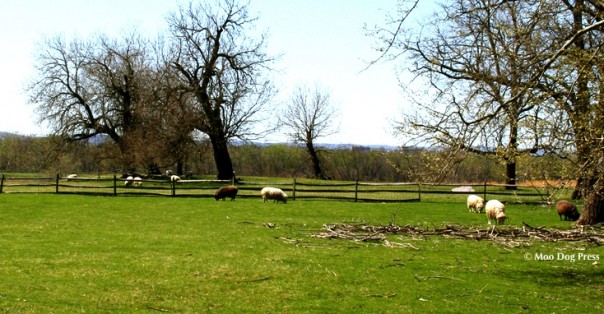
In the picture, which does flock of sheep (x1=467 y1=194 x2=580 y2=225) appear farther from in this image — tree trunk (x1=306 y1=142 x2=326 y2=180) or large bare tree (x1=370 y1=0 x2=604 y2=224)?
tree trunk (x1=306 y1=142 x2=326 y2=180)

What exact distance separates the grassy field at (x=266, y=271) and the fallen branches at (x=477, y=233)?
41cm

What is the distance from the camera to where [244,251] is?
1294 cm

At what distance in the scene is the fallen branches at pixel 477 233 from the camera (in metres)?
15.0

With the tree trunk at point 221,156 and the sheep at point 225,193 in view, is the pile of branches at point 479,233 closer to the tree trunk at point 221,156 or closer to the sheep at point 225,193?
the sheep at point 225,193

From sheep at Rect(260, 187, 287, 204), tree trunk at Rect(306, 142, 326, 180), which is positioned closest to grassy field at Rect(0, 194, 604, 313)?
sheep at Rect(260, 187, 287, 204)

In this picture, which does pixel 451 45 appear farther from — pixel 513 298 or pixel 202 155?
pixel 202 155

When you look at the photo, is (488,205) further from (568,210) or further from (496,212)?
(568,210)

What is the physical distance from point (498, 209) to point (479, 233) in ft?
13.9

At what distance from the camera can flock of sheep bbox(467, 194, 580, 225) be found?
64.3 feet

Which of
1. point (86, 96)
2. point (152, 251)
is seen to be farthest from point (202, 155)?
point (152, 251)

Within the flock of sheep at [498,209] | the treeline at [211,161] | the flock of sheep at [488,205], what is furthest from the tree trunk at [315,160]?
the flock of sheep at [498,209]

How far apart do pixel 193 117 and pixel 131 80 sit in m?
9.21

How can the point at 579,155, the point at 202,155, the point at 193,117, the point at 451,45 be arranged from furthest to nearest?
the point at 202,155 < the point at 193,117 < the point at 451,45 < the point at 579,155

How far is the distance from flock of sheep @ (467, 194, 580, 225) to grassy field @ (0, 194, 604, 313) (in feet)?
8.00
